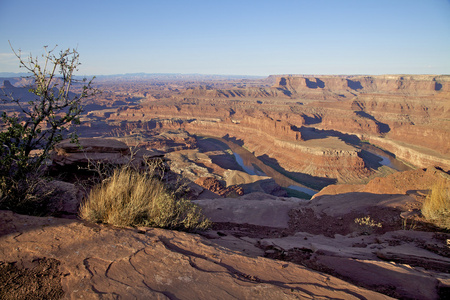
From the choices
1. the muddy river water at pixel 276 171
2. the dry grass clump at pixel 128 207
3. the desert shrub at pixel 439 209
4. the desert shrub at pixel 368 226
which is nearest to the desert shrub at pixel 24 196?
the dry grass clump at pixel 128 207

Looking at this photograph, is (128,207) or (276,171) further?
(276,171)

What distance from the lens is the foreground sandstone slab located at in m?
2.46

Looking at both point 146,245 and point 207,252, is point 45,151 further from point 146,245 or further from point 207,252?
point 207,252

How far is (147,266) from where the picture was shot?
288cm

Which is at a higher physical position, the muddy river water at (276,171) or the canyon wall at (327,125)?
the canyon wall at (327,125)

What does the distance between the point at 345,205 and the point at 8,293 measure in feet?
36.5

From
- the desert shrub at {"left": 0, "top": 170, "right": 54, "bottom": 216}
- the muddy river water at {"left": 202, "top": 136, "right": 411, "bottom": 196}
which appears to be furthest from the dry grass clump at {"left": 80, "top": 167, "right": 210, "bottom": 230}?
the muddy river water at {"left": 202, "top": 136, "right": 411, "bottom": 196}

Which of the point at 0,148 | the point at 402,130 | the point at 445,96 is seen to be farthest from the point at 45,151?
the point at 445,96

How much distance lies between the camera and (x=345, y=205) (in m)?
10.5

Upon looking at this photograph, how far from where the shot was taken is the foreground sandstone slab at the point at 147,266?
2.46 meters

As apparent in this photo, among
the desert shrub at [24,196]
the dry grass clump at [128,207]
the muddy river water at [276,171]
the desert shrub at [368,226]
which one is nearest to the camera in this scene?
the dry grass clump at [128,207]

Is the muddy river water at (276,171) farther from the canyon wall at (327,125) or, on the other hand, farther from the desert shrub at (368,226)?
the desert shrub at (368,226)

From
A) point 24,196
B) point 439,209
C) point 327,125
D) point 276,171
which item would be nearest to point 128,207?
point 24,196

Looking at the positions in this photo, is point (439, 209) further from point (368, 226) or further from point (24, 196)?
point (24, 196)
